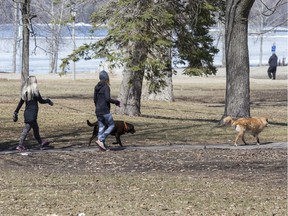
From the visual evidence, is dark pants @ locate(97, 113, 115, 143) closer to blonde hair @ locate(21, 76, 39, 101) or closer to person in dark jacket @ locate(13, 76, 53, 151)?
person in dark jacket @ locate(13, 76, 53, 151)

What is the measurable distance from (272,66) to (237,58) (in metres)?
33.8

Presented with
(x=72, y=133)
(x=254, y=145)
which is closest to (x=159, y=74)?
(x=72, y=133)

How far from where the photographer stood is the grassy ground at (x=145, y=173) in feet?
32.7

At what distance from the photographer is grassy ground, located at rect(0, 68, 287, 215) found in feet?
32.7

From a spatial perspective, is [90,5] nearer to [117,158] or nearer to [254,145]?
[254,145]

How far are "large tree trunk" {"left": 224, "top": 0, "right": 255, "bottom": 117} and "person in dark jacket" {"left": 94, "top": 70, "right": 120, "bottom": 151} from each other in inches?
272

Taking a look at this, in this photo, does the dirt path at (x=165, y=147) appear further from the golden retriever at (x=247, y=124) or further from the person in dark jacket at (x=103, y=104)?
the person in dark jacket at (x=103, y=104)

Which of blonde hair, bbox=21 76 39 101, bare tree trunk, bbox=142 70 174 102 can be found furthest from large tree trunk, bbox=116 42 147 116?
blonde hair, bbox=21 76 39 101

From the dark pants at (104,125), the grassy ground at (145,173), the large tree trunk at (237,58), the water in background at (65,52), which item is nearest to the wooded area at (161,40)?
the large tree trunk at (237,58)

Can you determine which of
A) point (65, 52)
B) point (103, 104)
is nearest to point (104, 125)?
point (103, 104)

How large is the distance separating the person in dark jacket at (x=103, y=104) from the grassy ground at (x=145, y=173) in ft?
1.53

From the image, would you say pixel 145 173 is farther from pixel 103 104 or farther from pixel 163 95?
pixel 163 95

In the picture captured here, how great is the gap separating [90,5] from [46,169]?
14.3m

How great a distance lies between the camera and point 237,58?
2317 cm
